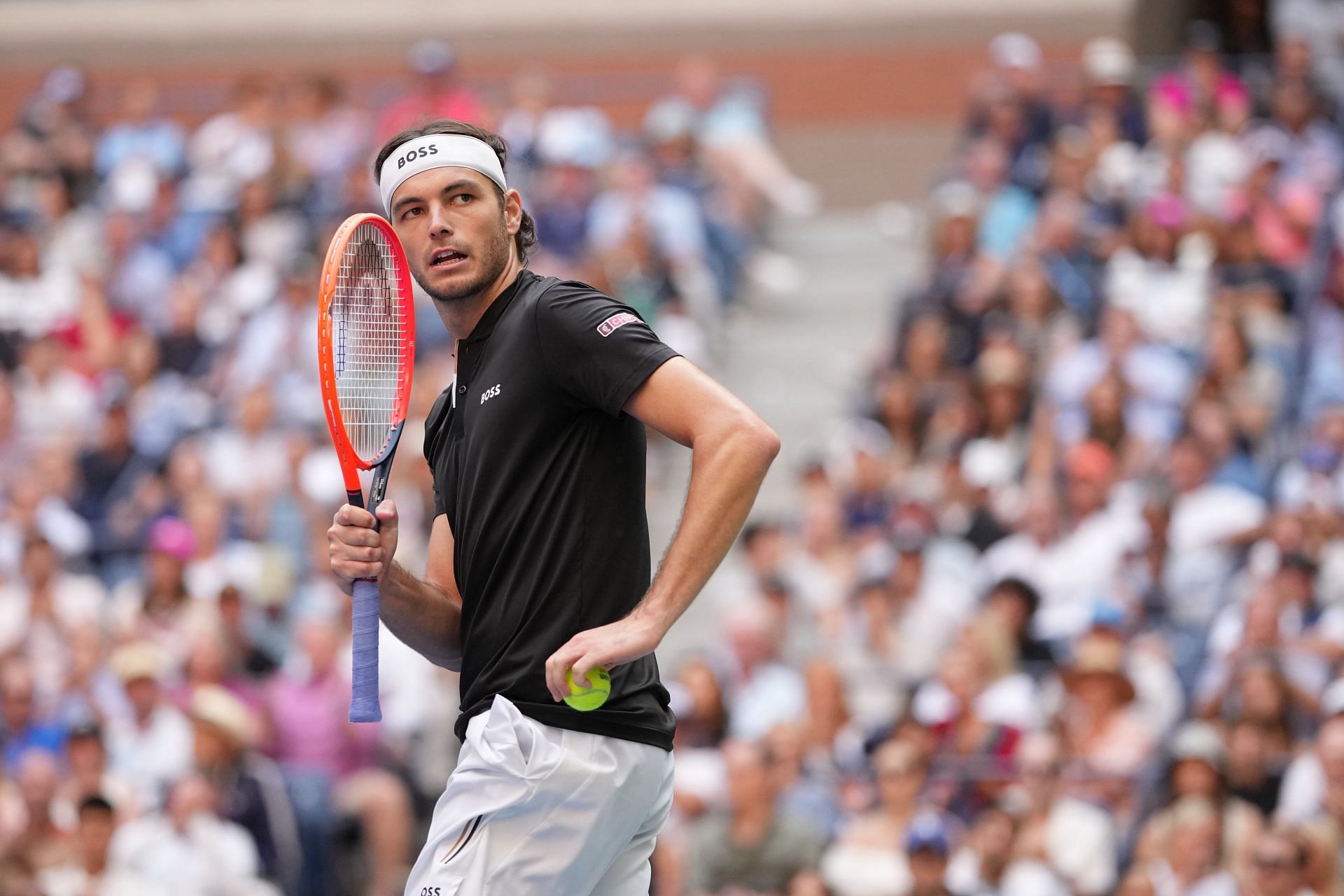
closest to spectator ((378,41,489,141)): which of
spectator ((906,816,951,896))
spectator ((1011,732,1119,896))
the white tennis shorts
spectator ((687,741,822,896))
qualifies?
spectator ((687,741,822,896))

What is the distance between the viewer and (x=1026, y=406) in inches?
405

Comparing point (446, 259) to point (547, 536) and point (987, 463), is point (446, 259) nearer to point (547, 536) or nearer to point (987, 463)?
point (547, 536)

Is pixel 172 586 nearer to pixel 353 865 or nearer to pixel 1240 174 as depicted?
pixel 353 865

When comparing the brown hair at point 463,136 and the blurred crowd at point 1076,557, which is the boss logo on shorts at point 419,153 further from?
the blurred crowd at point 1076,557

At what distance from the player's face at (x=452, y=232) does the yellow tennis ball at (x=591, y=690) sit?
0.84 metres

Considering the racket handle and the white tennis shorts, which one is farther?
the racket handle

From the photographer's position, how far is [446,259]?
3.89 meters

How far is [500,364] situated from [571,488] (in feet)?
0.94

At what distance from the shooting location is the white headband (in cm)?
392

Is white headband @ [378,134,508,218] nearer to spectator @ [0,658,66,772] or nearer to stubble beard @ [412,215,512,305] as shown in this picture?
stubble beard @ [412,215,512,305]

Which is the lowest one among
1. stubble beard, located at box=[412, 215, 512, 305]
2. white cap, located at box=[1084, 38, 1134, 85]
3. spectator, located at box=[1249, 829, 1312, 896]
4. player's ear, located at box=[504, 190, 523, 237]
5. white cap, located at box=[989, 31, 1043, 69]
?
spectator, located at box=[1249, 829, 1312, 896]

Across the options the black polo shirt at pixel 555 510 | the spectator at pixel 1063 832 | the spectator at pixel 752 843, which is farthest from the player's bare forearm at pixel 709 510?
the spectator at pixel 752 843

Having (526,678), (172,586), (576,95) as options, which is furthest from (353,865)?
(576,95)

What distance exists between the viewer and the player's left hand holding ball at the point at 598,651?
3.45 m
